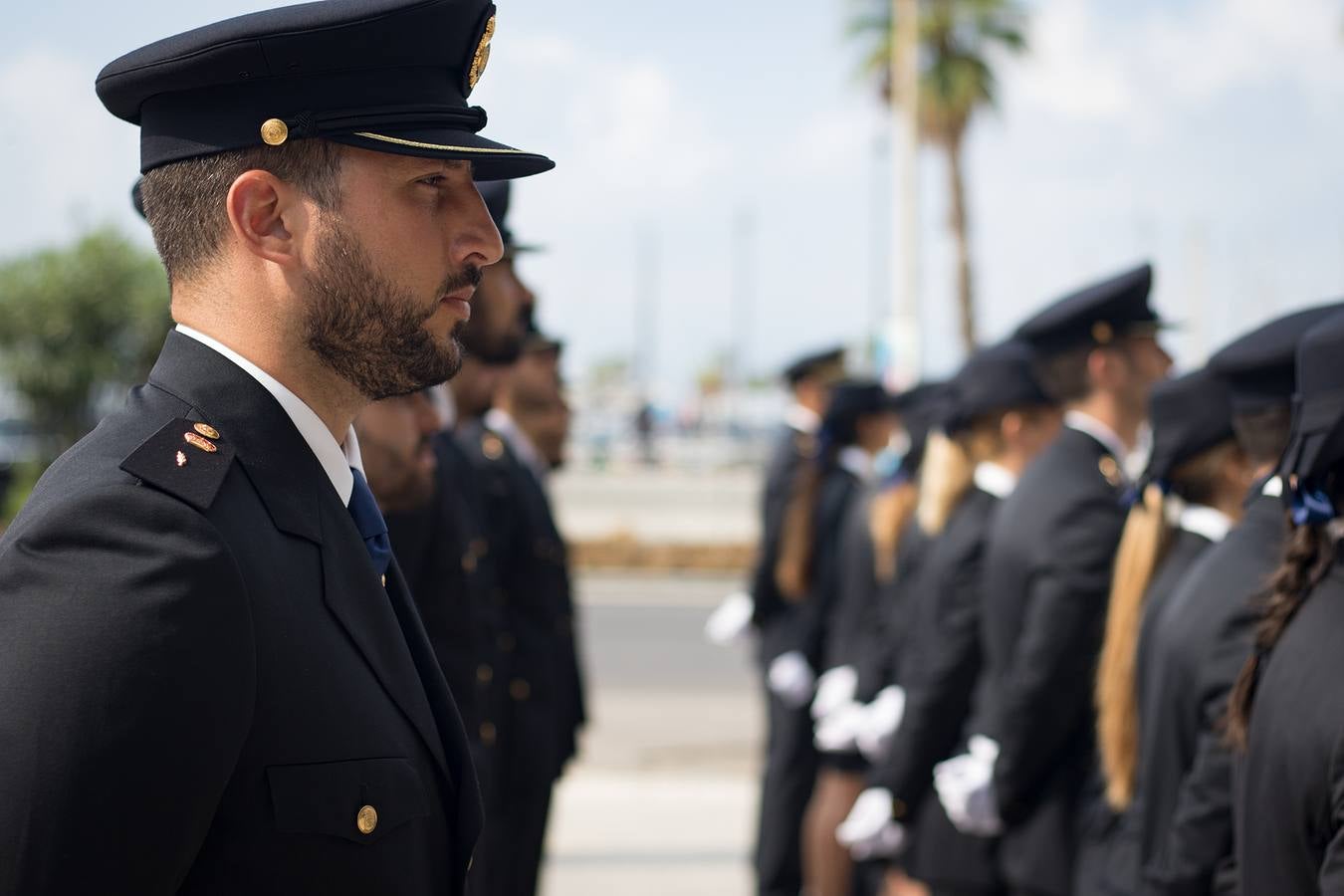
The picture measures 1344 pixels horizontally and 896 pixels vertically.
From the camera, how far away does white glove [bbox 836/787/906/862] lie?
503 cm

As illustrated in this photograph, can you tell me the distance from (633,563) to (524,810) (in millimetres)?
14033

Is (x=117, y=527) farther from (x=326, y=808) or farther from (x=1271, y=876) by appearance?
(x=1271, y=876)

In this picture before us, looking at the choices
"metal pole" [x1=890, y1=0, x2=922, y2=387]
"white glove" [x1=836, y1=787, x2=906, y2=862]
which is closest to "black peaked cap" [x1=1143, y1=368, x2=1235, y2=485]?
"white glove" [x1=836, y1=787, x2=906, y2=862]

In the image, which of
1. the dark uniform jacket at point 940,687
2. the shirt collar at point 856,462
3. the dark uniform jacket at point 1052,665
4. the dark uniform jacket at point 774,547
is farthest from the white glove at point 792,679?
the dark uniform jacket at point 1052,665

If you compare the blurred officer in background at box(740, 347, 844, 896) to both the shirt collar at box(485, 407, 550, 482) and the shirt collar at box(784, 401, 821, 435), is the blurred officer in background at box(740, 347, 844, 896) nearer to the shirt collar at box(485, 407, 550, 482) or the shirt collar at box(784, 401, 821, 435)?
the shirt collar at box(784, 401, 821, 435)

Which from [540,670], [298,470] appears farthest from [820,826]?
[298,470]

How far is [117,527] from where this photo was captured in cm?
145

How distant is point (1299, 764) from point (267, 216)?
155 cm

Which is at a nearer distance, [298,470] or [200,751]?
[200,751]

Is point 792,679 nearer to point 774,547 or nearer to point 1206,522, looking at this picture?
point 774,547

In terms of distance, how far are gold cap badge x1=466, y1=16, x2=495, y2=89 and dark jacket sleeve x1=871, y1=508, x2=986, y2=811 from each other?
10.8 feet

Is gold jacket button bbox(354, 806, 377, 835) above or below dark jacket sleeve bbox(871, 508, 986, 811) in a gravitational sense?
above

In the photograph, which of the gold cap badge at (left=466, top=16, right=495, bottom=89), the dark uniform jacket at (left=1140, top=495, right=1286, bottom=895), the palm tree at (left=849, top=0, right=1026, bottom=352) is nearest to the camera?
the gold cap badge at (left=466, top=16, right=495, bottom=89)

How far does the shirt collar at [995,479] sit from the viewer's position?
504cm
